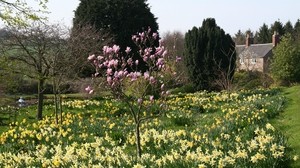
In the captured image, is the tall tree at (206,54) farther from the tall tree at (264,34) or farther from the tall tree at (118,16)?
the tall tree at (264,34)

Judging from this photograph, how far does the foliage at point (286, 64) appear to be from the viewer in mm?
34875

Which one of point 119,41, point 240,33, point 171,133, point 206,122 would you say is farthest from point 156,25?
point 240,33

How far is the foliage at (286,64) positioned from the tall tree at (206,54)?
6922 millimetres

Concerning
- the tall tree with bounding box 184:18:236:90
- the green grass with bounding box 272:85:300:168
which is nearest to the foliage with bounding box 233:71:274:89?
the tall tree with bounding box 184:18:236:90

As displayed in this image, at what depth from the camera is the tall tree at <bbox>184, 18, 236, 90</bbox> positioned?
28219mm

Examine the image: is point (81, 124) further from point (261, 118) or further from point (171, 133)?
point (261, 118)

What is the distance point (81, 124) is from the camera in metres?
11.1

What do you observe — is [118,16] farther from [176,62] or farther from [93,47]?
[176,62]

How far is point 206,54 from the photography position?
29031 millimetres

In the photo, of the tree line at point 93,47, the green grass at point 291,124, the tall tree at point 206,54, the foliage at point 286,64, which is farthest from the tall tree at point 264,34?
the green grass at point 291,124

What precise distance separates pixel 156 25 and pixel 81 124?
86.7ft

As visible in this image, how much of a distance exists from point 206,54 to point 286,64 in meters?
9.71

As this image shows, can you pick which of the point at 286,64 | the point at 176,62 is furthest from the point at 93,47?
the point at 286,64

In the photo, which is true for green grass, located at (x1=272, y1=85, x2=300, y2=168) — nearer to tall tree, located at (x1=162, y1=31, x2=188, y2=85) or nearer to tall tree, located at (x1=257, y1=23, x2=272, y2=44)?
tall tree, located at (x1=162, y1=31, x2=188, y2=85)
